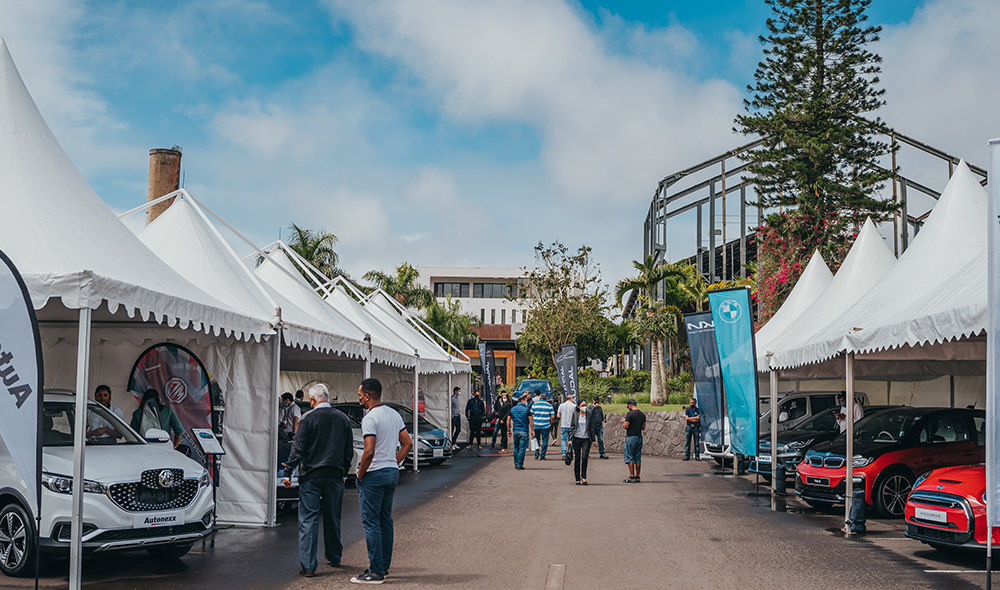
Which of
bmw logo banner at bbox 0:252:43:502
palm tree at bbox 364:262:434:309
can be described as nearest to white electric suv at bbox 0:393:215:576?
bmw logo banner at bbox 0:252:43:502

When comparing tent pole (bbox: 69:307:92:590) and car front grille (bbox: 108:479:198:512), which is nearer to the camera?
tent pole (bbox: 69:307:92:590)

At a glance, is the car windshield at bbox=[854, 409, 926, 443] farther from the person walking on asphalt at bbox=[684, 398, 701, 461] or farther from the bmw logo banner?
the bmw logo banner

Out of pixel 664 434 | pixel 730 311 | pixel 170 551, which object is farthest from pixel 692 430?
pixel 170 551

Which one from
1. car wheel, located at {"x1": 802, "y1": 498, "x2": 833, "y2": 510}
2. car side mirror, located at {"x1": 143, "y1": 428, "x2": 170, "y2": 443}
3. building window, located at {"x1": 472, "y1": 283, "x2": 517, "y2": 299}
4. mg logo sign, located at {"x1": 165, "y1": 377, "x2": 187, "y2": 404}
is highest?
building window, located at {"x1": 472, "y1": 283, "x2": 517, "y2": 299}

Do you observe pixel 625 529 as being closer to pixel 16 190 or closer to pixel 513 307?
pixel 16 190

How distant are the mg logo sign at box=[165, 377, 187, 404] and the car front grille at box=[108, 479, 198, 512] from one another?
3564 millimetres

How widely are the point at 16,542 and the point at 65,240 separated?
9.39ft

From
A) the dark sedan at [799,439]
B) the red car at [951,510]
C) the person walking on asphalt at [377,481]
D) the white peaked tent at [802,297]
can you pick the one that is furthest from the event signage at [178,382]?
the white peaked tent at [802,297]

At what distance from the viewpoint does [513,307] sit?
8156cm

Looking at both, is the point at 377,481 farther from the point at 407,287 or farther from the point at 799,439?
the point at 407,287

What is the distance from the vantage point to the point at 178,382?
505 inches

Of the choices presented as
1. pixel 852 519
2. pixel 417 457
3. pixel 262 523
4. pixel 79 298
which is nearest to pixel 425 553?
pixel 262 523

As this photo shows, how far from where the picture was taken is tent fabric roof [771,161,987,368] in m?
9.32

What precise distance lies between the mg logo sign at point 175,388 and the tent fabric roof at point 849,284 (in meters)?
12.5
